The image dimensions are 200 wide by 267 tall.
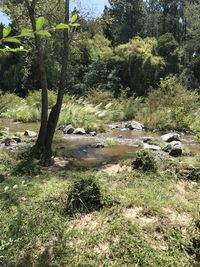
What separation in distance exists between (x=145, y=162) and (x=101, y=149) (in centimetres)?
307

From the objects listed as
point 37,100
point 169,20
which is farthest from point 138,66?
point 169,20

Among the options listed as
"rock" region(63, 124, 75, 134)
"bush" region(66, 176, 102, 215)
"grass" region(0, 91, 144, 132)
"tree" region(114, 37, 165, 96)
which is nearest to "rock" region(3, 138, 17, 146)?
"rock" region(63, 124, 75, 134)

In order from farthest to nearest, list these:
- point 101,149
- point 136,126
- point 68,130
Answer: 1. point 136,126
2. point 68,130
3. point 101,149

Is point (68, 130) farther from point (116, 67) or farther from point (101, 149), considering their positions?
point (116, 67)

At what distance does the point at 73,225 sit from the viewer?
13.8 feet

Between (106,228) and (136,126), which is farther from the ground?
(106,228)

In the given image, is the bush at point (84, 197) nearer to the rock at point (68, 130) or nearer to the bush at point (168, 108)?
the bush at point (168, 108)

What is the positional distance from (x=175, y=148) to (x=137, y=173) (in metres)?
2.27

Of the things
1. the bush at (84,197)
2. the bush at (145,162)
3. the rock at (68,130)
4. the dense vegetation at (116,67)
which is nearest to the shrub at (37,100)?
the rock at (68,130)

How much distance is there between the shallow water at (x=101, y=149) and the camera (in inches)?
312

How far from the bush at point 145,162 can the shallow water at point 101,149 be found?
1.16 meters

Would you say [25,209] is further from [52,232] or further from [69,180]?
[69,180]

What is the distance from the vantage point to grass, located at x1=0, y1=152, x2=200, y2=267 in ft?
12.0

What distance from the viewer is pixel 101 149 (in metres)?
9.22
